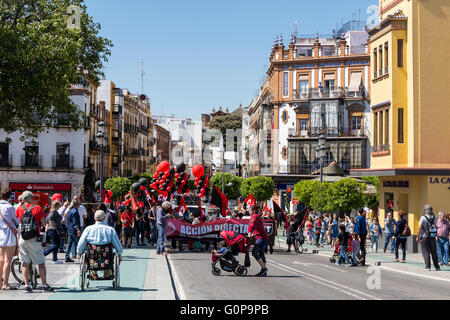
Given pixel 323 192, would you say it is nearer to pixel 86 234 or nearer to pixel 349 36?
pixel 86 234

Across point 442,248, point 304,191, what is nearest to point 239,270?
point 442,248

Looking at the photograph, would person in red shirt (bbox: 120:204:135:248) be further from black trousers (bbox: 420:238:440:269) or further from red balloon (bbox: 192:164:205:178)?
red balloon (bbox: 192:164:205:178)

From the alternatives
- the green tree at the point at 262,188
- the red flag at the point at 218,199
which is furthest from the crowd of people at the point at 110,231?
the green tree at the point at 262,188

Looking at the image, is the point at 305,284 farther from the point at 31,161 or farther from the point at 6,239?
the point at 31,161

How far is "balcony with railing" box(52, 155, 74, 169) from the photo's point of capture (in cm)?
5894

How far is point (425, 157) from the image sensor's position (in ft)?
92.8

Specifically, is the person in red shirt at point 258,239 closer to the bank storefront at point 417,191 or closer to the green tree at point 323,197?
the bank storefront at point 417,191

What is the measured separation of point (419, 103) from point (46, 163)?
39.3m

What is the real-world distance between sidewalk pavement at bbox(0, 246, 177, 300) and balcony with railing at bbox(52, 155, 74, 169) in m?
42.1

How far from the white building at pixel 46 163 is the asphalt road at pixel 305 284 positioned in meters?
40.9

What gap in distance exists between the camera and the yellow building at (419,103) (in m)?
28.0

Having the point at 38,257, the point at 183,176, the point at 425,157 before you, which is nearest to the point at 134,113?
the point at 183,176

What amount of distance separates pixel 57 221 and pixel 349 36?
53.9 meters
